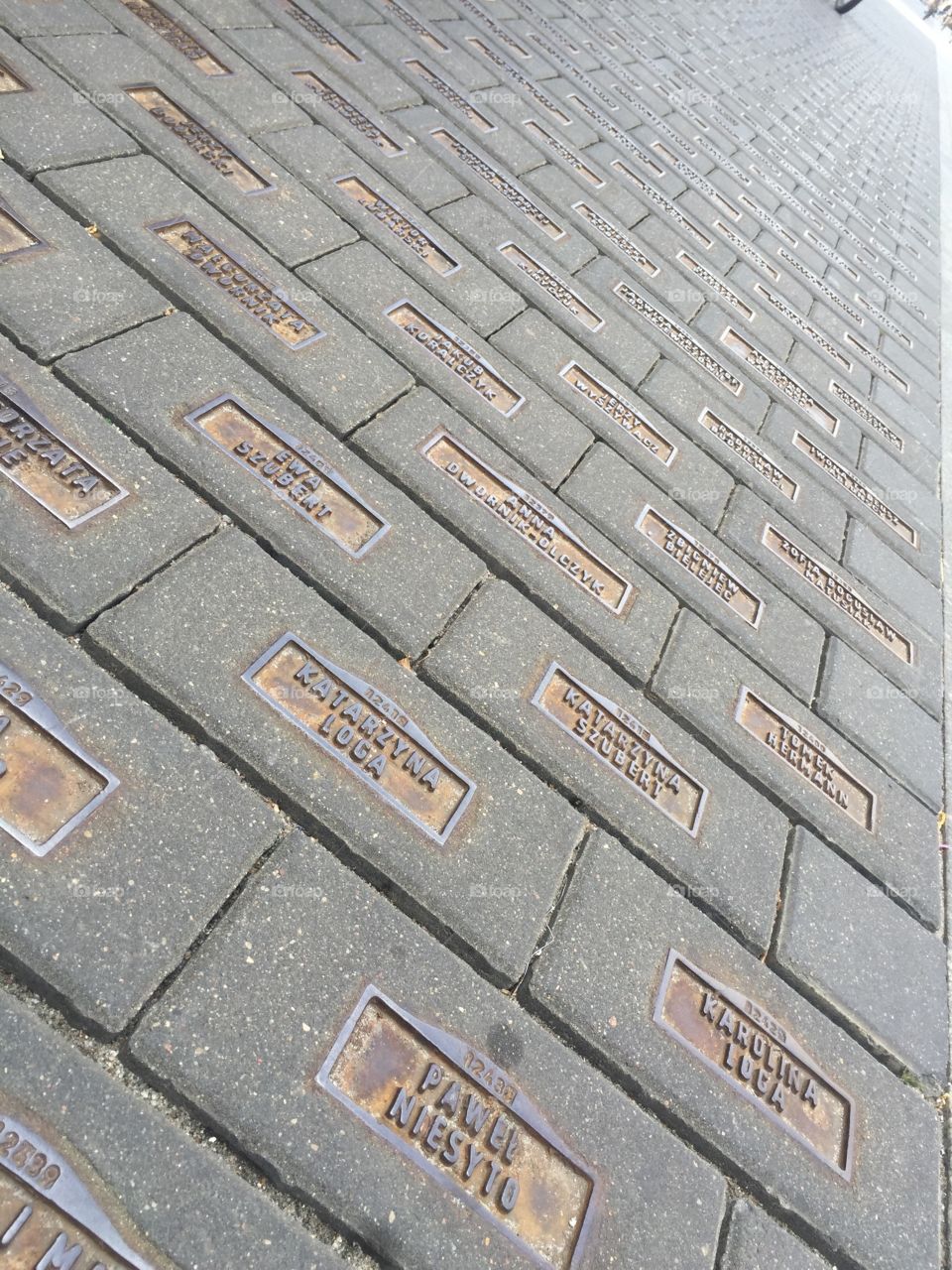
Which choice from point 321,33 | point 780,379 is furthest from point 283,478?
point 321,33

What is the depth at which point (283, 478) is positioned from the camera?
3654mm

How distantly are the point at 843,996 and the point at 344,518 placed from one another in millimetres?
3029

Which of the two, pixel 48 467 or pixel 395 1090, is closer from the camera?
pixel 395 1090

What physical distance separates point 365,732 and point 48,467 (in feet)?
5.26

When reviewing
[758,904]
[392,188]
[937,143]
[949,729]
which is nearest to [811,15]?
[937,143]

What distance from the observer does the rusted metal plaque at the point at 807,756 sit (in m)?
4.17

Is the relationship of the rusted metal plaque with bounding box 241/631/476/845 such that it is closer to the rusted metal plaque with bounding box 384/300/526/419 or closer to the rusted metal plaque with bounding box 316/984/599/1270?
the rusted metal plaque with bounding box 316/984/599/1270

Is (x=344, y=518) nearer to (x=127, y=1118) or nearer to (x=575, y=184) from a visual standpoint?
(x=127, y=1118)

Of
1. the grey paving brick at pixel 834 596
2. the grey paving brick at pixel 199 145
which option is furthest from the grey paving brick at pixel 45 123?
the grey paving brick at pixel 834 596

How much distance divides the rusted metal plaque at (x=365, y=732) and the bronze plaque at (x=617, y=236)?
511 centimetres

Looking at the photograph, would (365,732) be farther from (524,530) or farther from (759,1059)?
(759,1059)

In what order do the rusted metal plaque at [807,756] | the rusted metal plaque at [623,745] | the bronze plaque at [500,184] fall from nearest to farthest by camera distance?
the rusted metal plaque at [623,745]
the rusted metal plaque at [807,756]
the bronze plaque at [500,184]

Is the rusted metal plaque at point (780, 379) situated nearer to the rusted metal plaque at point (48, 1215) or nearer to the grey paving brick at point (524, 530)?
the grey paving brick at point (524, 530)

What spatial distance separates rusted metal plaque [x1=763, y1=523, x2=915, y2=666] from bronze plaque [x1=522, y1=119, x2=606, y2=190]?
4071 mm
